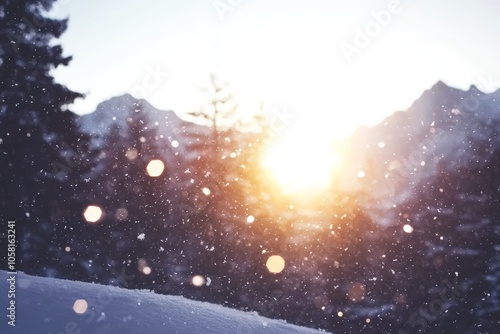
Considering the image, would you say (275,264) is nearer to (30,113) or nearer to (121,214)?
(121,214)

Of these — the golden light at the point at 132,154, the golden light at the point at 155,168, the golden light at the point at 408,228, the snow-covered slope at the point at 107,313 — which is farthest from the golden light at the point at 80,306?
the golden light at the point at 408,228

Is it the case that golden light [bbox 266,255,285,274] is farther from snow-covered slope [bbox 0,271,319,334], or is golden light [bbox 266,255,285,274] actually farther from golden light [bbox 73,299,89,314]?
golden light [bbox 73,299,89,314]

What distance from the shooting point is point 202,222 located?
19719mm

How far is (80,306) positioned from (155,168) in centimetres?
1648

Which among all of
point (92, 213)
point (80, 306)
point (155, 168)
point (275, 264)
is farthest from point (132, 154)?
point (80, 306)

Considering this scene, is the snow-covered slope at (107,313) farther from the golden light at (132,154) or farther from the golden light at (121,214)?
the golden light at (132,154)

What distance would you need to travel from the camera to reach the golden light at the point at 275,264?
64.7 ft

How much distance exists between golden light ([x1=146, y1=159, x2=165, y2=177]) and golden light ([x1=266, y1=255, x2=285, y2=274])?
7887 mm

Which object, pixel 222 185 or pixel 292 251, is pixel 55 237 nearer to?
pixel 222 185

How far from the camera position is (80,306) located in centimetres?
427

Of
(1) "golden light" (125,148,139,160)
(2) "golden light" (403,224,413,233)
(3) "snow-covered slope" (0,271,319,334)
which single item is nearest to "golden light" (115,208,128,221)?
(1) "golden light" (125,148,139,160)

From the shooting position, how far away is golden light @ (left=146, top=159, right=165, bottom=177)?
795 inches

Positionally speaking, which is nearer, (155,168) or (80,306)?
(80,306)

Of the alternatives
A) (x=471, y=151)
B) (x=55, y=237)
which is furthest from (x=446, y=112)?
(x=55, y=237)
